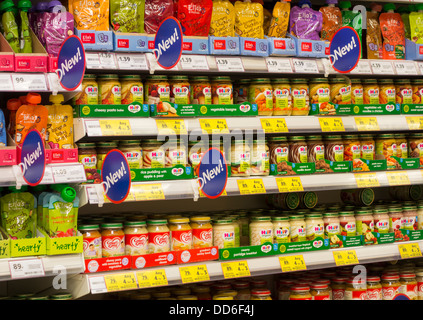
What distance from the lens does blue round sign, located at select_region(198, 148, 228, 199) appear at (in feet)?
9.16

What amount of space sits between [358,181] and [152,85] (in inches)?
51.8

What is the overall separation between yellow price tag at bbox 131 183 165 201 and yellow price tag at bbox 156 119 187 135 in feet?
0.90

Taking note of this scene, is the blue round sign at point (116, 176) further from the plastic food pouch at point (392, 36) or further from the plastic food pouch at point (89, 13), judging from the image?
the plastic food pouch at point (392, 36)

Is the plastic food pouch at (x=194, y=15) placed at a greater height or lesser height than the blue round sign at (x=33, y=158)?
greater

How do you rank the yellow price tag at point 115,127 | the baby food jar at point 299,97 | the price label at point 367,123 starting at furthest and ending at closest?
the price label at point 367,123
the baby food jar at point 299,97
the yellow price tag at point 115,127

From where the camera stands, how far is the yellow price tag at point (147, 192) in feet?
9.04

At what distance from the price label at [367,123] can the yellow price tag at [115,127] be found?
4.54ft

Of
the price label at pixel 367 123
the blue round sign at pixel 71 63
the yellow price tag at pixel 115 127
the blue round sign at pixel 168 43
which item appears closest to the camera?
the blue round sign at pixel 71 63

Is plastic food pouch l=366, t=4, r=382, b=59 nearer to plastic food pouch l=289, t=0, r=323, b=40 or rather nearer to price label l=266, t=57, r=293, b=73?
plastic food pouch l=289, t=0, r=323, b=40

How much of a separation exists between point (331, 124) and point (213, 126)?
742 millimetres

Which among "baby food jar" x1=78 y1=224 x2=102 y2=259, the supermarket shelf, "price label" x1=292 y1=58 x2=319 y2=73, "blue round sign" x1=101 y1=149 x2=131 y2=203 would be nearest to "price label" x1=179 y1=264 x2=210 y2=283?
the supermarket shelf


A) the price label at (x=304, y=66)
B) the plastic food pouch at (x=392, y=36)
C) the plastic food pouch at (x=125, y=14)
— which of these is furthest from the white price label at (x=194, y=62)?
the plastic food pouch at (x=392, y=36)
